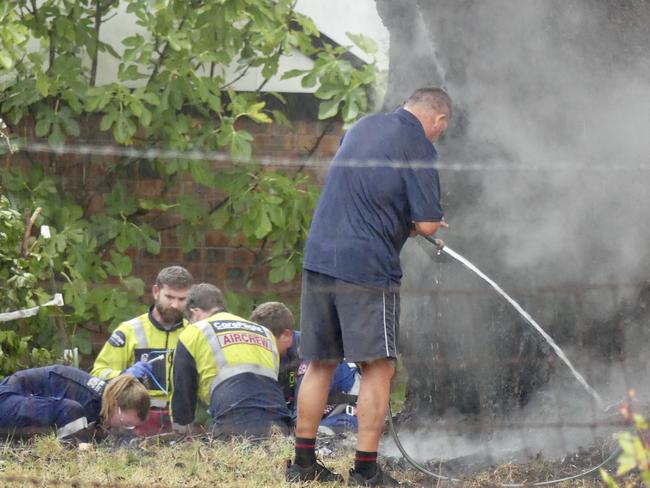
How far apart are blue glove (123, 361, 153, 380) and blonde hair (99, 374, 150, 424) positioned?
51 cm

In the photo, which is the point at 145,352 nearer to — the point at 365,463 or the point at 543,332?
the point at 543,332

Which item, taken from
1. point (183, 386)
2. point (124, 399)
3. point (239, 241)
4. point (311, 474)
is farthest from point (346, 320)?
point (239, 241)

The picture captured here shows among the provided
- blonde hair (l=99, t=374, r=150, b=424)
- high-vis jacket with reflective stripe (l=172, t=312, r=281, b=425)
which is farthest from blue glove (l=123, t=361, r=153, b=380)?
high-vis jacket with reflective stripe (l=172, t=312, r=281, b=425)

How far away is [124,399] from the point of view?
605cm

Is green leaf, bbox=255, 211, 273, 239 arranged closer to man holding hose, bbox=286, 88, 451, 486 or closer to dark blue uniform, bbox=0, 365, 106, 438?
dark blue uniform, bbox=0, 365, 106, 438

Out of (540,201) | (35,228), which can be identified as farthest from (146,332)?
(540,201)

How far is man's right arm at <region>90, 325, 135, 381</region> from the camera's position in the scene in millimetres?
6953

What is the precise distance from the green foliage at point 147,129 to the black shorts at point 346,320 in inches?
138

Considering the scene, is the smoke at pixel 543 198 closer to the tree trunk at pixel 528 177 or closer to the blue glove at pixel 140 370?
the tree trunk at pixel 528 177

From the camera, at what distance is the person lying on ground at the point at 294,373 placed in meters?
6.68

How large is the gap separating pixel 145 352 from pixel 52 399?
3.78ft

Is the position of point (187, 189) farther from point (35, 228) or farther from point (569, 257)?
point (569, 257)

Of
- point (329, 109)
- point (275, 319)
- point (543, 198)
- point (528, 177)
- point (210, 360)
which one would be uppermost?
point (329, 109)

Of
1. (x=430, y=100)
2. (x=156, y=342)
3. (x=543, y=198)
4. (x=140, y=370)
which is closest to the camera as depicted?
(x=430, y=100)
